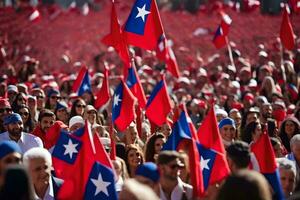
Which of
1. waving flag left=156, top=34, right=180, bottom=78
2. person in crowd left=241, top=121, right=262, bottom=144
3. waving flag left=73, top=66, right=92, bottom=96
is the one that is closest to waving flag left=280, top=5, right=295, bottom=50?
waving flag left=156, top=34, right=180, bottom=78

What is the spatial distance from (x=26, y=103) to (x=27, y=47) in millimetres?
25569

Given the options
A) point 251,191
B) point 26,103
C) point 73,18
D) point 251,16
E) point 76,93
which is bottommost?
point 73,18

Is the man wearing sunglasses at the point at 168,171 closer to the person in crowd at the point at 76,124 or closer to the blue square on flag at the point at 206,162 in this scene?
the blue square on flag at the point at 206,162

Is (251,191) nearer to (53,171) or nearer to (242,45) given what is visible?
(53,171)

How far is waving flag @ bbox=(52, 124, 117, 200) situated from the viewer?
10.5 meters

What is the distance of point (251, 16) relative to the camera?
39.5 m

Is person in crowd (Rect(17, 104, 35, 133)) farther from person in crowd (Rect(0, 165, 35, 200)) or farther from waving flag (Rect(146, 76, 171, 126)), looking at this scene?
person in crowd (Rect(0, 165, 35, 200))

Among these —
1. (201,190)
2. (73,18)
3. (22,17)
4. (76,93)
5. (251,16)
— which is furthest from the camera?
(73,18)

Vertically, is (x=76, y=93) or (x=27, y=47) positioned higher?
(x=76, y=93)

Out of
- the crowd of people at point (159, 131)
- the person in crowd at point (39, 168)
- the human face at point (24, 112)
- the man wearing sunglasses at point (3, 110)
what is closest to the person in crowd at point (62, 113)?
the crowd of people at point (159, 131)

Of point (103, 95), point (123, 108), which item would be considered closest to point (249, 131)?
point (123, 108)

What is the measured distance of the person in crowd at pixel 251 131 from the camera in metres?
14.2

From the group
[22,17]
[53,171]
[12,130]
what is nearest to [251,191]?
[53,171]

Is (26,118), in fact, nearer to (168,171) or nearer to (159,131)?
(159,131)
